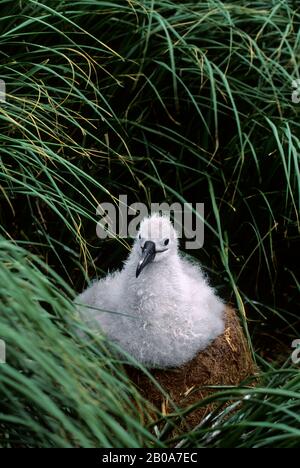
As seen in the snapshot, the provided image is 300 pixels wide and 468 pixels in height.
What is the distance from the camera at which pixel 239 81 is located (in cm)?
434

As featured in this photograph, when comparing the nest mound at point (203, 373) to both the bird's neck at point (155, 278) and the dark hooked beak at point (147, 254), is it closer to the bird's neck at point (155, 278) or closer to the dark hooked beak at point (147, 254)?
the bird's neck at point (155, 278)

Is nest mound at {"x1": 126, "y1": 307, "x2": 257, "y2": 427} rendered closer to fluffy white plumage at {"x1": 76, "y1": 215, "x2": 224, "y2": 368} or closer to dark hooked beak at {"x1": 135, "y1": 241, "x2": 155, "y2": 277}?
fluffy white plumage at {"x1": 76, "y1": 215, "x2": 224, "y2": 368}

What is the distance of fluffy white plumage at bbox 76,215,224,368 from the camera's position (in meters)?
3.54

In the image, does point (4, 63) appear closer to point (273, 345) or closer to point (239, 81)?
point (239, 81)

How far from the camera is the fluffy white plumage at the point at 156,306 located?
354 cm

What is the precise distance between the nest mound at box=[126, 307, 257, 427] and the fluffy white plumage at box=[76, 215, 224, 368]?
4 centimetres

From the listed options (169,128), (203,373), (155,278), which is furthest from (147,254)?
(169,128)

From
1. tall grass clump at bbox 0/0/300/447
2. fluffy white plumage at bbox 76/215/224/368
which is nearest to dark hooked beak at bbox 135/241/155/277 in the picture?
fluffy white plumage at bbox 76/215/224/368

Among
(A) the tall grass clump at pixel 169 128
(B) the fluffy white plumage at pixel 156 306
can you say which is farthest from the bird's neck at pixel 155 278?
(A) the tall grass clump at pixel 169 128

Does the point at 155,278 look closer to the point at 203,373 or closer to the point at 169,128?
the point at 203,373

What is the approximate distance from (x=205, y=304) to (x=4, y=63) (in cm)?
121

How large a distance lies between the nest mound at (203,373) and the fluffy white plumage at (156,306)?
0.04 m

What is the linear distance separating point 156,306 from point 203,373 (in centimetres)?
29
